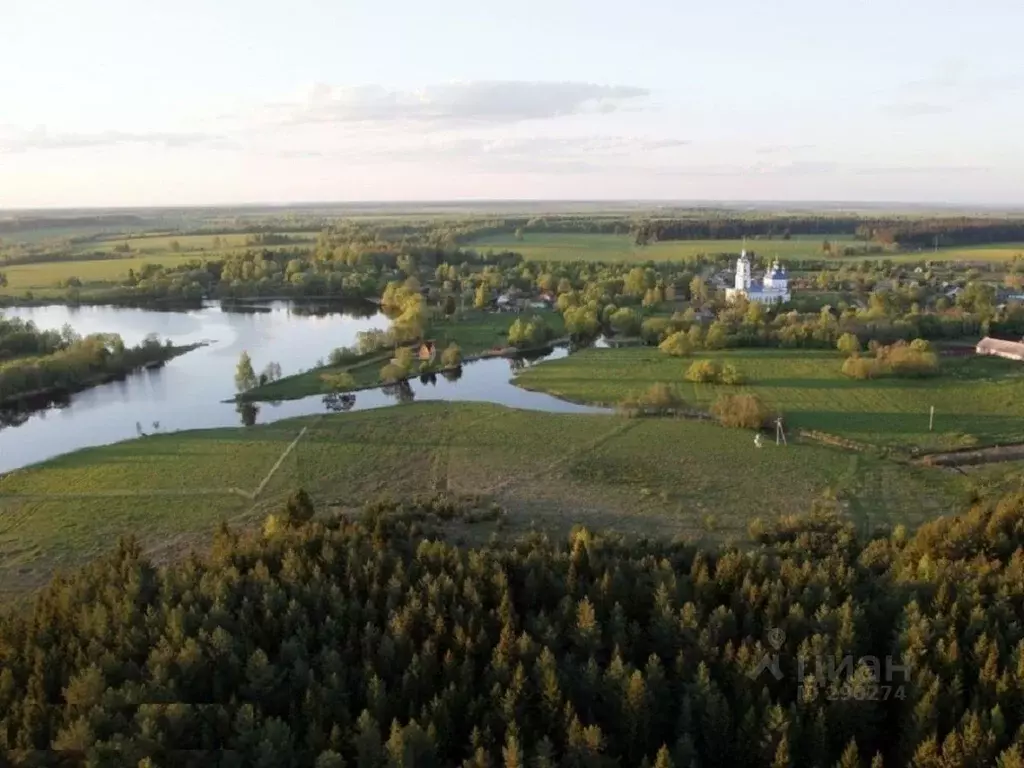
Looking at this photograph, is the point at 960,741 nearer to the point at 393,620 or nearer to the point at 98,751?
the point at 393,620

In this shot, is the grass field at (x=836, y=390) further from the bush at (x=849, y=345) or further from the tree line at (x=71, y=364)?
the tree line at (x=71, y=364)

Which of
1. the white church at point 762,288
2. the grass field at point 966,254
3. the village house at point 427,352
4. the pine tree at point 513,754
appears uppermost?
the grass field at point 966,254

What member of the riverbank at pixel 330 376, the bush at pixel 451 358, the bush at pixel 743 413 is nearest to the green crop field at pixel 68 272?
the riverbank at pixel 330 376

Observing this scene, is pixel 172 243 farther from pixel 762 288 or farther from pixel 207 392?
pixel 762 288

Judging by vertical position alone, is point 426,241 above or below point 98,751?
above

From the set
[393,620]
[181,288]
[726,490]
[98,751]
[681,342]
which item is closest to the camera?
[98,751]

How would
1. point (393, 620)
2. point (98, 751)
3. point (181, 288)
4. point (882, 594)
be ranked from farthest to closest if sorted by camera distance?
point (181, 288), point (882, 594), point (393, 620), point (98, 751)

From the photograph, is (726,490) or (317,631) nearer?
(317,631)

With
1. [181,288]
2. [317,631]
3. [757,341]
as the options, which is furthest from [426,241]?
[317,631]
